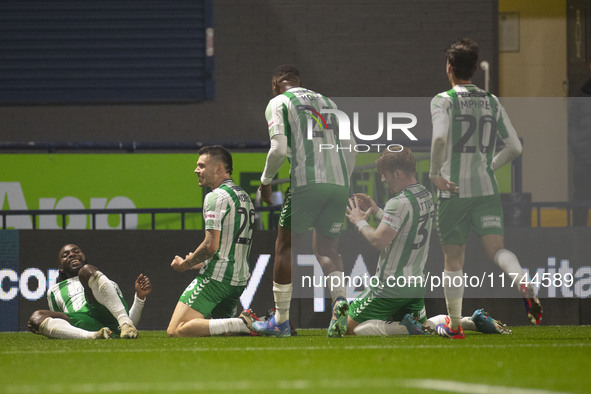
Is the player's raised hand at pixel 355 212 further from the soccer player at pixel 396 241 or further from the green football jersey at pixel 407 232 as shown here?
the green football jersey at pixel 407 232

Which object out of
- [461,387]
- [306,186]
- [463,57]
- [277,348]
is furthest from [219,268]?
[461,387]

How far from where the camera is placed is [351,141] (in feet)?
19.9

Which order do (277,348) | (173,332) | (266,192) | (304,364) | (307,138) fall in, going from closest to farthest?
(304,364), (277,348), (266,192), (307,138), (173,332)

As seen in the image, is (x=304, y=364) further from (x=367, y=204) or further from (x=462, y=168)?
(x=367, y=204)

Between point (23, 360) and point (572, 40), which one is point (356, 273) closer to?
point (23, 360)

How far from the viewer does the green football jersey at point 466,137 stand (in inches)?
208

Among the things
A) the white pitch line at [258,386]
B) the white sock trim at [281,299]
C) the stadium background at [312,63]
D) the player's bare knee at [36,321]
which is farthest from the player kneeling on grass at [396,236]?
the stadium background at [312,63]

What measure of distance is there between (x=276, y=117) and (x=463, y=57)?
1168 millimetres

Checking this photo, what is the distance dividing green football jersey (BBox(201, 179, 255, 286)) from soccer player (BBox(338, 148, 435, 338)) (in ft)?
A: 2.28

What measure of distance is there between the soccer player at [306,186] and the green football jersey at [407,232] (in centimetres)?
34

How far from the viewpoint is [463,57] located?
17.6 ft

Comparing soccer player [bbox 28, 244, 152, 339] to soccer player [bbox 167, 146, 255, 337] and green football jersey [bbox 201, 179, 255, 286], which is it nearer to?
soccer player [bbox 167, 146, 255, 337]

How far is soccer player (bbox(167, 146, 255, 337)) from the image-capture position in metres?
6.12

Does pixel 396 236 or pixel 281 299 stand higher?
pixel 396 236
